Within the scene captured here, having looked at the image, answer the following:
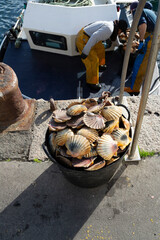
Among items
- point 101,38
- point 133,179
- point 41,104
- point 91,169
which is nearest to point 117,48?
point 101,38

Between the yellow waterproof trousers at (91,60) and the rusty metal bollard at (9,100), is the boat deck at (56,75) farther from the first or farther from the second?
the rusty metal bollard at (9,100)

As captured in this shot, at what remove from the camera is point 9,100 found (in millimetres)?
2689

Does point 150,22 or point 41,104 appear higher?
point 150,22

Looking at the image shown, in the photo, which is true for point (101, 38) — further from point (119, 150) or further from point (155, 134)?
point (119, 150)

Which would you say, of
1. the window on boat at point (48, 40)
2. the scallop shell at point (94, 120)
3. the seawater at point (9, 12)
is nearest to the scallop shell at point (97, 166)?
the scallop shell at point (94, 120)

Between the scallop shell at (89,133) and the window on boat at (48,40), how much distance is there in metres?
4.47

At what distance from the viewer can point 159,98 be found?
A: 331 centimetres

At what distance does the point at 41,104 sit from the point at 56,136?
1.54 m

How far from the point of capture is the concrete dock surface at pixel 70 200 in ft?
6.80

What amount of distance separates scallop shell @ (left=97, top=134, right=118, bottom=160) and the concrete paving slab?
89 cm

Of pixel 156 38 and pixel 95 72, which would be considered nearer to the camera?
pixel 156 38

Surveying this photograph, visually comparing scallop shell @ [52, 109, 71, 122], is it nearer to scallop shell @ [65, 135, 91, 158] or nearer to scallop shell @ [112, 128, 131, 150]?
scallop shell @ [65, 135, 91, 158]

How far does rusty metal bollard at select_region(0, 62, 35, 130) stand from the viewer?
2.59 meters

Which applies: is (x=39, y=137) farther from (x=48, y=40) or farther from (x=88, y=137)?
(x=48, y=40)
